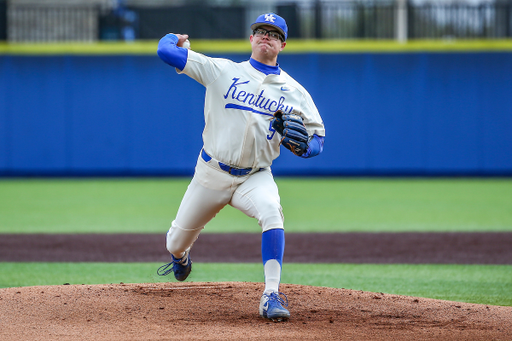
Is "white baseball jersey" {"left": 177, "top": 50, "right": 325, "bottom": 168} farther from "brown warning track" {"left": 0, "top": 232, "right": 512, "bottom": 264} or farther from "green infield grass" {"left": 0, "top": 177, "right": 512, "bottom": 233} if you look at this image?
"green infield grass" {"left": 0, "top": 177, "right": 512, "bottom": 233}

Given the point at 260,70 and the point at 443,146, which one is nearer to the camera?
the point at 260,70

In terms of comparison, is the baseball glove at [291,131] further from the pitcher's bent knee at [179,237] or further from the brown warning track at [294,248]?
the brown warning track at [294,248]

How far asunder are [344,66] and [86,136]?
23.3ft

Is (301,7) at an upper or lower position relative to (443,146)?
upper

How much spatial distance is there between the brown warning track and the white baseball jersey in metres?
2.51

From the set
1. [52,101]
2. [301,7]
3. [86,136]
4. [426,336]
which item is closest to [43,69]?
[52,101]

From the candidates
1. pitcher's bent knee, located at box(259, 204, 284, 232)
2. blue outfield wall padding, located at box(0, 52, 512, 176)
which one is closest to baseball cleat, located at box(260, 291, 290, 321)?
pitcher's bent knee, located at box(259, 204, 284, 232)

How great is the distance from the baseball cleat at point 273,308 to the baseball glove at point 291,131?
89cm

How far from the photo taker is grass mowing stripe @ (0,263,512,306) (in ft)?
16.4

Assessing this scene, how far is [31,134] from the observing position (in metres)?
16.8

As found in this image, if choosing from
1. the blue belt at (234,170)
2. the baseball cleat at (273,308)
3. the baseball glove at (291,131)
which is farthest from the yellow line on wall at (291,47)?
the baseball cleat at (273,308)

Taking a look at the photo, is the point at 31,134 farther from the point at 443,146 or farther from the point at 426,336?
the point at 426,336

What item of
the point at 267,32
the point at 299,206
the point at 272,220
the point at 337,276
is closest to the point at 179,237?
the point at 272,220

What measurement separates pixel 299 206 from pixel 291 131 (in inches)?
288
